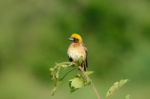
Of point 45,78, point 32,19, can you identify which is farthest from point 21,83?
point 32,19

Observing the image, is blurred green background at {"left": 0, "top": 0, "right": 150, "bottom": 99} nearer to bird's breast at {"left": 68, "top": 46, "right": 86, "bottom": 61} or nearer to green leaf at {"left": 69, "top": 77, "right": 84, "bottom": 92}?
bird's breast at {"left": 68, "top": 46, "right": 86, "bottom": 61}

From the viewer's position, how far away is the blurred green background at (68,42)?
1192cm

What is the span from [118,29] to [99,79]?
4.06m

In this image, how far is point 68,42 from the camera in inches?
536

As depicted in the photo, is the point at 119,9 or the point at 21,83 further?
the point at 119,9

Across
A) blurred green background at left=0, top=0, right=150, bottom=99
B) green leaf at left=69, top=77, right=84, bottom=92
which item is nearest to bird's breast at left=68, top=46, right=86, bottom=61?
green leaf at left=69, top=77, right=84, bottom=92

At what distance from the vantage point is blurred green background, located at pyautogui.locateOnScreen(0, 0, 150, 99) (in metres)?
11.9

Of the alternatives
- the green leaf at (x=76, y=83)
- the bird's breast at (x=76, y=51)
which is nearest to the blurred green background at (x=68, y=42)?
the bird's breast at (x=76, y=51)

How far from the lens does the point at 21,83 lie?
12438 millimetres

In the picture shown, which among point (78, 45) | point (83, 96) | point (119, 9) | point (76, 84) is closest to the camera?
point (76, 84)

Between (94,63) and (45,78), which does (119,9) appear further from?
(45,78)

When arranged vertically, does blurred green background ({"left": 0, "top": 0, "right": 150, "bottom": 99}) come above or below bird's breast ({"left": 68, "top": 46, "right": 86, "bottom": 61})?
below

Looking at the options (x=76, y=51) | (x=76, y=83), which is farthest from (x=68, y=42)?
(x=76, y=83)

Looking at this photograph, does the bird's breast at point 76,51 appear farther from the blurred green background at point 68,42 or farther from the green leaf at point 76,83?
the blurred green background at point 68,42
